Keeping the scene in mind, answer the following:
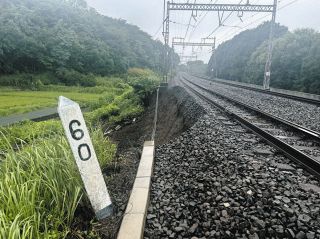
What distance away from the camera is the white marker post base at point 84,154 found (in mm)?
2758

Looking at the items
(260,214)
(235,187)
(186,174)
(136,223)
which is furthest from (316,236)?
(186,174)

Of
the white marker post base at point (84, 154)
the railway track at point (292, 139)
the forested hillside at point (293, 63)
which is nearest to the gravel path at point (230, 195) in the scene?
the railway track at point (292, 139)

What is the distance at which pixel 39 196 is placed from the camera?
3.21m

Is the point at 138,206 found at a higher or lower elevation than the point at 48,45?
lower

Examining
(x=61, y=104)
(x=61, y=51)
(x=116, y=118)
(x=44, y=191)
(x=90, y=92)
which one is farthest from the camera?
(x=61, y=51)

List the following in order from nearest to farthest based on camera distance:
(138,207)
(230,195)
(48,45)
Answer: (138,207) < (230,195) < (48,45)

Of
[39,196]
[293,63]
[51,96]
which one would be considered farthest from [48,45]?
[39,196]

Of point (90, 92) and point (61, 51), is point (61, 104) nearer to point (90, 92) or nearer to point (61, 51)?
point (90, 92)

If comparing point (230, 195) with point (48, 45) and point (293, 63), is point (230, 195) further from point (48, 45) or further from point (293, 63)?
point (48, 45)

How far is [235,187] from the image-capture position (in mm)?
3916

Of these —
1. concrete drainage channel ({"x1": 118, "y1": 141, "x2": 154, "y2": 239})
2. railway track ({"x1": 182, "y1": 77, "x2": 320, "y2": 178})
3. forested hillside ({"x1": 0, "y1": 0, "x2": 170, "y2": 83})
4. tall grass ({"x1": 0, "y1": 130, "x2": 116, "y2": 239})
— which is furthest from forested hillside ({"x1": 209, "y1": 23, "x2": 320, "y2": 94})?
tall grass ({"x1": 0, "y1": 130, "x2": 116, "y2": 239})

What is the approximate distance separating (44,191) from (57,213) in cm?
33

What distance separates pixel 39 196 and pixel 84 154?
0.77m

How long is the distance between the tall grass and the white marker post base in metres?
0.21
